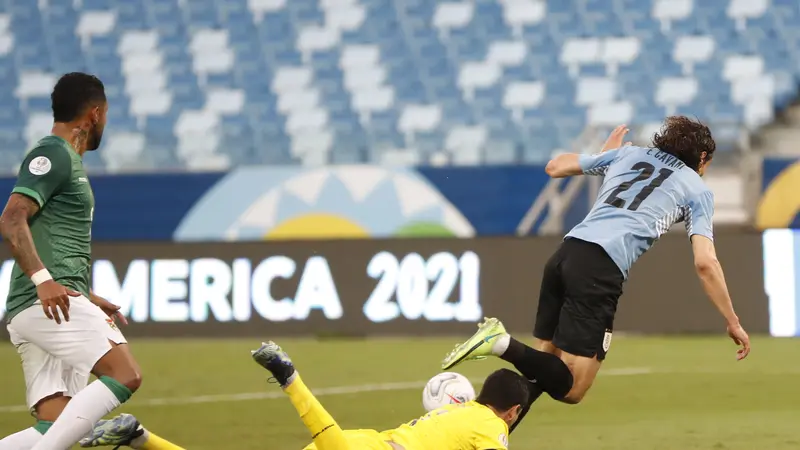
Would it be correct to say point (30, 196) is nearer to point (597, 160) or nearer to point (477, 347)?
point (477, 347)

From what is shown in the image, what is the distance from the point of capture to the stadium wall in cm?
1415

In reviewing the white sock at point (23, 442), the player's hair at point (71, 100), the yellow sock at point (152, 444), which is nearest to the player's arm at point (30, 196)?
the player's hair at point (71, 100)

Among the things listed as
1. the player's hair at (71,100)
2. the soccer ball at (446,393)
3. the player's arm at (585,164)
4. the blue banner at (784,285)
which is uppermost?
the player's hair at (71,100)

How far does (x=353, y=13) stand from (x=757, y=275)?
25.9ft

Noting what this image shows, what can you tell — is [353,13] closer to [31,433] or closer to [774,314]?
[774,314]

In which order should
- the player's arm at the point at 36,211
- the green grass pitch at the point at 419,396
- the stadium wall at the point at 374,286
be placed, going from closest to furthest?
the player's arm at the point at 36,211, the green grass pitch at the point at 419,396, the stadium wall at the point at 374,286

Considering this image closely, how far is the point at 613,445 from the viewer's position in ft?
23.8

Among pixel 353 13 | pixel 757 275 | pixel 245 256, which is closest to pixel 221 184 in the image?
pixel 245 256

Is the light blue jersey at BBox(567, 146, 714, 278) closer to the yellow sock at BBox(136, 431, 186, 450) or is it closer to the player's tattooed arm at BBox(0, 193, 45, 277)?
the yellow sock at BBox(136, 431, 186, 450)

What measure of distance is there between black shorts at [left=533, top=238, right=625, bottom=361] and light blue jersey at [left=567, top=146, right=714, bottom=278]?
64mm

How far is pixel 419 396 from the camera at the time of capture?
9.62 m

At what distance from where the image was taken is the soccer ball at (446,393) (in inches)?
255

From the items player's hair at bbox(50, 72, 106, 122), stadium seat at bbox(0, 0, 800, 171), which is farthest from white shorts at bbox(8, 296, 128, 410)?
stadium seat at bbox(0, 0, 800, 171)

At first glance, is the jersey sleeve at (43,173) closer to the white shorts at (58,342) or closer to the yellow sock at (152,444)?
the white shorts at (58,342)
